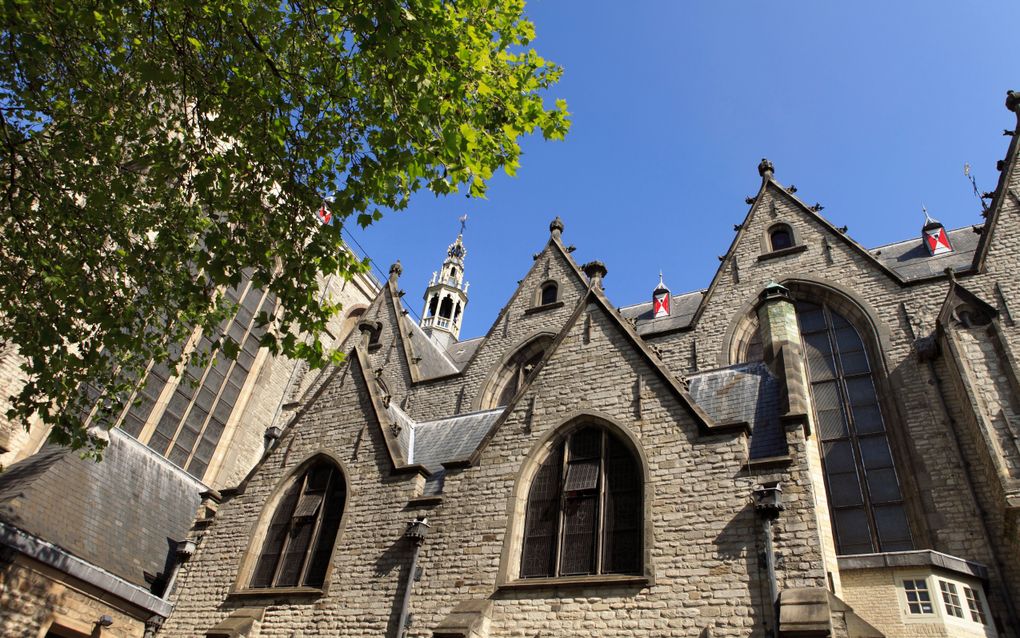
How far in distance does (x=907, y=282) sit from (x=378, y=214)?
12.1m

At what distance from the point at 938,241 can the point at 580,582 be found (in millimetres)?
13873

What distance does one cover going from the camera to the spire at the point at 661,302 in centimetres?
2176

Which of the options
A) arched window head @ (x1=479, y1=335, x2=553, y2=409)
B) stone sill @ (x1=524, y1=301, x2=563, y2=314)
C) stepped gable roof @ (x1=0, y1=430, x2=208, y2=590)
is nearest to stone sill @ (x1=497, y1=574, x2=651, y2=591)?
stepped gable roof @ (x1=0, y1=430, x2=208, y2=590)

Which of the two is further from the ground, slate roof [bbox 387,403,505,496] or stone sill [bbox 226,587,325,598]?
slate roof [bbox 387,403,505,496]

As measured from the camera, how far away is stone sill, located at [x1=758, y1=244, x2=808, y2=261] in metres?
17.3

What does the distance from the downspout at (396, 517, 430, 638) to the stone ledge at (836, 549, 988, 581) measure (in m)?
6.08

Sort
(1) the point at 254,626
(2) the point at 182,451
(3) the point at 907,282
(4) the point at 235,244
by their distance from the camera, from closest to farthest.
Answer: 1. (4) the point at 235,244
2. (1) the point at 254,626
3. (3) the point at 907,282
4. (2) the point at 182,451

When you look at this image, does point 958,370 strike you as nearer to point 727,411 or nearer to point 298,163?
point 727,411

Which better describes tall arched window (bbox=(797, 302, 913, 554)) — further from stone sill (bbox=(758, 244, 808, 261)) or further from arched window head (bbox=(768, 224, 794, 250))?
arched window head (bbox=(768, 224, 794, 250))

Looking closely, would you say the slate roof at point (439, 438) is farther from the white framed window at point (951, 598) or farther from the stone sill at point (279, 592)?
the white framed window at point (951, 598)

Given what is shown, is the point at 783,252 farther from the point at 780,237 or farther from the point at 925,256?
the point at 925,256

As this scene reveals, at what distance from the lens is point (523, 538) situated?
34.5 feet

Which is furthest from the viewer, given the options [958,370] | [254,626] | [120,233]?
[958,370]

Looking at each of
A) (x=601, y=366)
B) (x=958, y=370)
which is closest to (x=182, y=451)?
(x=601, y=366)
